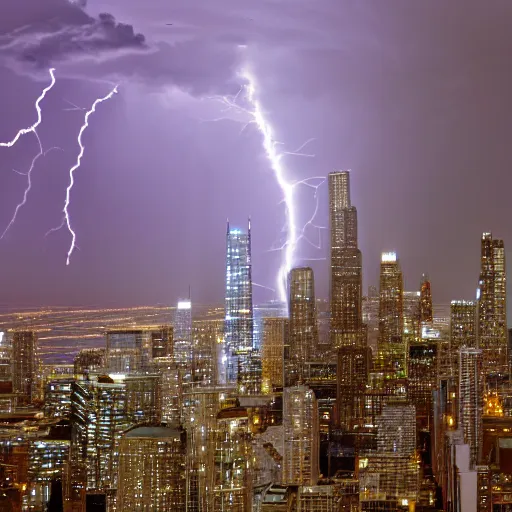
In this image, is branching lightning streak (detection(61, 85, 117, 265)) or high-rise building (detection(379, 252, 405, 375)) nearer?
branching lightning streak (detection(61, 85, 117, 265))

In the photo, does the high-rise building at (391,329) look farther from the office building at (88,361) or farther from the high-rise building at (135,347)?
the office building at (88,361)

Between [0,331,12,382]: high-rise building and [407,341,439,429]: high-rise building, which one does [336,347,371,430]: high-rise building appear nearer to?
[407,341,439,429]: high-rise building

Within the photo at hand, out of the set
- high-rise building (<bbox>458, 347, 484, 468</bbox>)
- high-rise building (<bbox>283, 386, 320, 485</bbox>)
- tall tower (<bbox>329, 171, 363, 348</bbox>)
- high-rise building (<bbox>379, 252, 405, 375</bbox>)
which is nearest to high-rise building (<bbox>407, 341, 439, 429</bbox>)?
high-rise building (<bbox>379, 252, 405, 375</bbox>)

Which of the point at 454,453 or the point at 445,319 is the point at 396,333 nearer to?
the point at 445,319

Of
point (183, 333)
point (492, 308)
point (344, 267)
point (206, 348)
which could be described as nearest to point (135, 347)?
point (183, 333)

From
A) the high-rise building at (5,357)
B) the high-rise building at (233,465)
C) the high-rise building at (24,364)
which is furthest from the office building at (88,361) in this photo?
the high-rise building at (233,465)

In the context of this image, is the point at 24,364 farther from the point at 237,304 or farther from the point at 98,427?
the point at 237,304
